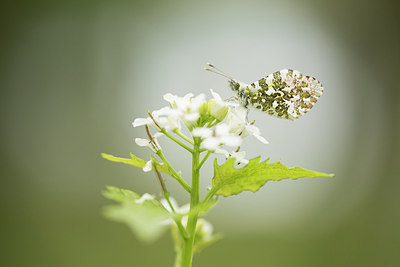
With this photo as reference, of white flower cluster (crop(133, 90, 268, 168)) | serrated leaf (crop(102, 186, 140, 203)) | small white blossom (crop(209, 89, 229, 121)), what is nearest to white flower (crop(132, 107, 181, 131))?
white flower cluster (crop(133, 90, 268, 168))

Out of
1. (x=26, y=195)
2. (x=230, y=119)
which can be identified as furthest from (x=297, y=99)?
(x=26, y=195)

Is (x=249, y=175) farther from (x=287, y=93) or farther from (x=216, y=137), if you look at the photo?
(x=287, y=93)

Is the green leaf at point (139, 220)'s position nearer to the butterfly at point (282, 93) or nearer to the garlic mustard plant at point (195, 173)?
the garlic mustard plant at point (195, 173)

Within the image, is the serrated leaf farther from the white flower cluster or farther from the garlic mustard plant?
the white flower cluster

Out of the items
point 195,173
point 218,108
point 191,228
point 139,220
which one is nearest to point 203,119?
point 218,108

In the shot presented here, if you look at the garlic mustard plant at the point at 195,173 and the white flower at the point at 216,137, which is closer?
the garlic mustard plant at the point at 195,173

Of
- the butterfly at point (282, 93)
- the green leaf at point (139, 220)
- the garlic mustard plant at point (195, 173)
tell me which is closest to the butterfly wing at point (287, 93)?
the butterfly at point (282, 93)

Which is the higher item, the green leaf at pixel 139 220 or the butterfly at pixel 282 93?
the butterfly at pixel 282 93
